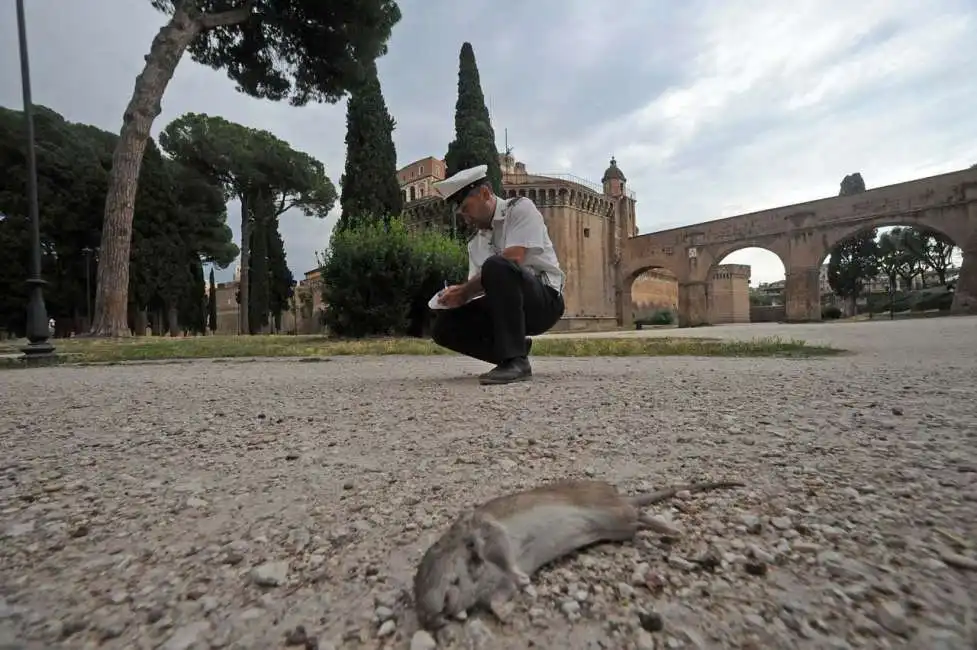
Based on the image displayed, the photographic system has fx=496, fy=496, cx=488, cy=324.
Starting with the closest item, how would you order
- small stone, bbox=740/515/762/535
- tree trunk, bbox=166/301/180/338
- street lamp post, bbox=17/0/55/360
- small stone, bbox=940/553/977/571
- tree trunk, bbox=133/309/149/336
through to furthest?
1. small stone, bbox=940/553/977/571
2. small stone, bbox=740/515/762/535
3. street lamp post, bbox=17/0/55/360
4. tree trunk, bbox=133/309/149/336
5. tree trunk, bbox=166/301/180/338

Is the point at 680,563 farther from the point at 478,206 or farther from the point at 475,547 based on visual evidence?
the point at 478,206

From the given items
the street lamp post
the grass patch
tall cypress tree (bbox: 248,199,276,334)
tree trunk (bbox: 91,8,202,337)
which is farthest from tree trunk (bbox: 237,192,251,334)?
the street lamp post

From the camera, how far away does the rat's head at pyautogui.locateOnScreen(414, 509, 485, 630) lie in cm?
69

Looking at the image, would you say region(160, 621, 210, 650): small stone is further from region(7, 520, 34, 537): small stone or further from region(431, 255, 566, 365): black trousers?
region(431, 255, 566, 365): black trousers

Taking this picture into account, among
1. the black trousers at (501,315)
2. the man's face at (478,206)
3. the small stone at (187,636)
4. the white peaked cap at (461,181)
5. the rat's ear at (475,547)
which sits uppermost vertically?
the white peaked cap at (461,181)

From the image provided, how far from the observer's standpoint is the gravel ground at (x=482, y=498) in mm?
660

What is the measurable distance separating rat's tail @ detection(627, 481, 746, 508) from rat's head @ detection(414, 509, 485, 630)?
1.20 ft

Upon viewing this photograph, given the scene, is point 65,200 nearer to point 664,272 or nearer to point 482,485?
point 482,485

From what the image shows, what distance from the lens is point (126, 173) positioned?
10.1m

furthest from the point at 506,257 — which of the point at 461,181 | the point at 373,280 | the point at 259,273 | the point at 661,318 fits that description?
the point at 661,318

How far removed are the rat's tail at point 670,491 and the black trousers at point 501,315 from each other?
1657mm

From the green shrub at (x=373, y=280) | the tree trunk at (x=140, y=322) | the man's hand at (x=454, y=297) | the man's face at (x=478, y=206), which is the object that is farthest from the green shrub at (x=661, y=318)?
the man's hand at (x=454, y=297)

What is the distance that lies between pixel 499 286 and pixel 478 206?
0.50 metres

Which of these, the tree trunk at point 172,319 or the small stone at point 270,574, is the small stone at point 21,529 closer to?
the small stone at point 270,574
